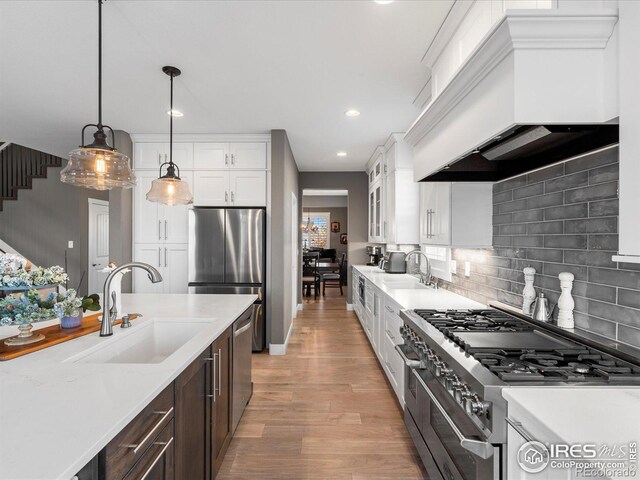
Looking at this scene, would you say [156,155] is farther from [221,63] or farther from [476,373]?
[476,373]

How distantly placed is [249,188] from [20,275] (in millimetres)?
2936

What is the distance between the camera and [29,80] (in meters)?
2.86

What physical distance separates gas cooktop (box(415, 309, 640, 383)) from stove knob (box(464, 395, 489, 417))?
0.11m

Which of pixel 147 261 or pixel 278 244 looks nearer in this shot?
pixel 278 244

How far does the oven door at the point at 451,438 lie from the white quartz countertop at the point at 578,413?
195 millimetres

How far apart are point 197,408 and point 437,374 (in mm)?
1118

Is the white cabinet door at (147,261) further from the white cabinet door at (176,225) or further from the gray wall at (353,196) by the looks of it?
the gray wall at (353,196)

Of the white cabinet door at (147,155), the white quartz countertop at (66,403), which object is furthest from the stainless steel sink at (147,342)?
the white cabinet door at (147,155)

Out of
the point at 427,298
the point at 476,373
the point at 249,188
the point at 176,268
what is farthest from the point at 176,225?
the point at 476,373

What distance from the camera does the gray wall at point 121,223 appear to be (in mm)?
4109

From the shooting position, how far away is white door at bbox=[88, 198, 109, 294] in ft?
20.6

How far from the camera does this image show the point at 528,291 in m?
1.85

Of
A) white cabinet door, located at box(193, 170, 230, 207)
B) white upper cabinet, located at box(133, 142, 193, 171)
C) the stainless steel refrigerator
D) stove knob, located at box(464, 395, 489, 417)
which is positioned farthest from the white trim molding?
stove knob, located at box(464, 395, 489, 417)

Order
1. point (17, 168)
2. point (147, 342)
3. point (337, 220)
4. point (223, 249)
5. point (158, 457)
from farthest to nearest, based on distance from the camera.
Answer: point (337, 220) → point (17, 168) → point (223, 249) → point (147, 342) → point (158, 457)
